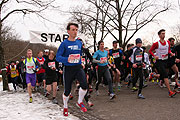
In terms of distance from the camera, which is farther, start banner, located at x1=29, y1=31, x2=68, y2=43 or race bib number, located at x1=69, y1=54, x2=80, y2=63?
start banner, located at x1=29, y1=31, x2=68, y2=43

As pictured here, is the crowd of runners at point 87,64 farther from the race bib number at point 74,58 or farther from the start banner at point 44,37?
the start banner at point 44,37

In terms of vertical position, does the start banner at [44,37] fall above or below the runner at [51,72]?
above

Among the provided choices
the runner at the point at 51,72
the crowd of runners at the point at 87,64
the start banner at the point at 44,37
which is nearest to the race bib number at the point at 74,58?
the crowd of runners at the point at 87,64

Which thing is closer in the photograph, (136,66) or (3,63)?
(136,66)

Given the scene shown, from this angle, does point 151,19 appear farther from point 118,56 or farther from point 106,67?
point 106,67

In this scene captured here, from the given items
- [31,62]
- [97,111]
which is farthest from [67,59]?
[31,62]

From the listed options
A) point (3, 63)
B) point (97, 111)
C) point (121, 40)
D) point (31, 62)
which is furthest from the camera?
point (121, 40)

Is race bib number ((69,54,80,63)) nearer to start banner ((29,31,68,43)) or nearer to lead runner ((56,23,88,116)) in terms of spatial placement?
lead runner ((56,23,88,116))

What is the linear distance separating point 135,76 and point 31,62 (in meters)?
4.16

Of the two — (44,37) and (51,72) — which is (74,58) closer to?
Answer: (51,72)

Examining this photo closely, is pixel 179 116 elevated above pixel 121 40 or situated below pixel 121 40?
below

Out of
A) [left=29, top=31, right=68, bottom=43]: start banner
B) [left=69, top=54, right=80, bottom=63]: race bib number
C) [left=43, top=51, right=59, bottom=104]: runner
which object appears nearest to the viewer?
[left=69, top=54, right=80, bottom=63]: race bib number

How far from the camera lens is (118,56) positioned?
364 inches

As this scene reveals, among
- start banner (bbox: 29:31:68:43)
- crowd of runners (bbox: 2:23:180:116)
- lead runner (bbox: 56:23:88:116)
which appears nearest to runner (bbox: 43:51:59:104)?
crowd of runners (bbox: 2:23:180:116)
